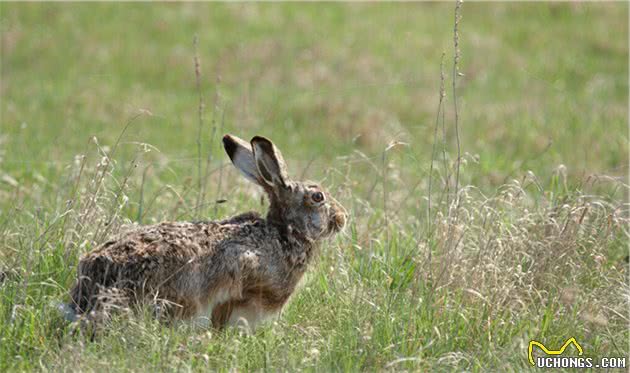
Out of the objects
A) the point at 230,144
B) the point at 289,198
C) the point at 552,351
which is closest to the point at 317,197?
the point at 289,198

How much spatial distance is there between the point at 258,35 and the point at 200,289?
393 inches

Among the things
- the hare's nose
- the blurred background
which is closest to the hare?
the hare's nose

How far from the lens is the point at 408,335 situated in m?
5.76

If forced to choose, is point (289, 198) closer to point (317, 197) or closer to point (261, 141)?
point (317, 197)

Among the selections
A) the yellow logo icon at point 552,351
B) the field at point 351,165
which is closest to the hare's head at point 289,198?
the field at point 351,165

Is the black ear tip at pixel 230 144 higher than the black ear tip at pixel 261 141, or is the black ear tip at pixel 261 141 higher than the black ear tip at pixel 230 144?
the black ear tip at pixel 261 141

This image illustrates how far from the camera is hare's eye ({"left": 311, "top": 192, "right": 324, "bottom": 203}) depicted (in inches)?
255

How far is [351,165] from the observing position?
28.0 feet

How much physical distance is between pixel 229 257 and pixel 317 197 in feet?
2.70

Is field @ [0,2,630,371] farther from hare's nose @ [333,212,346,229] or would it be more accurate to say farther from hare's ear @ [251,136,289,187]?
hare's ear @ [251,136,289,187]

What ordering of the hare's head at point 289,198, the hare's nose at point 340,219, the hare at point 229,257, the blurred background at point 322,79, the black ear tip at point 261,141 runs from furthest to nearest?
the blurred background at point 322,79
the hare's nose at point 340,219
the hare's head at point 289,198
the black ear tip at point 261,141
the hare at point 229,257

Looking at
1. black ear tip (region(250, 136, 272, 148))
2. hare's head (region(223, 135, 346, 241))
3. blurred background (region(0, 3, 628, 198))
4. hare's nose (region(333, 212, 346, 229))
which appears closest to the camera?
black ear tip (region(250, 136, 272, 148))

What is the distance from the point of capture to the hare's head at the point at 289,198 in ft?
21.1

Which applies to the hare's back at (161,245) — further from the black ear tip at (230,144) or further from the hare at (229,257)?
the black ear tip at (230,144)
